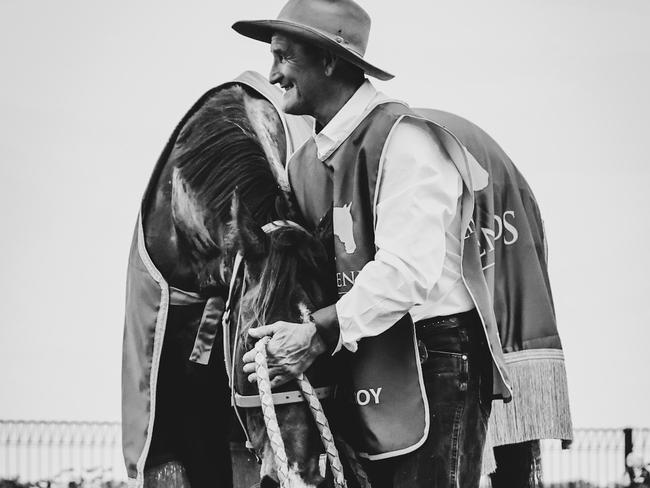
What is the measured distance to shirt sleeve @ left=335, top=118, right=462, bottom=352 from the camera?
2.10 m

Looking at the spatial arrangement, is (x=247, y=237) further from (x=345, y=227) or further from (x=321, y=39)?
(x=321, y=39)

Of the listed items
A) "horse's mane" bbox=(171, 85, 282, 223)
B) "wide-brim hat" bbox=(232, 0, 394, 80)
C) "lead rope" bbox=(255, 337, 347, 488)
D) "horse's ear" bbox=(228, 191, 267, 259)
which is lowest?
"lead rope" bbox=(255, 337, 347, 488)

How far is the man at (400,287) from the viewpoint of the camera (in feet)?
6.97

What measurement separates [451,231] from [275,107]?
2.87 feet

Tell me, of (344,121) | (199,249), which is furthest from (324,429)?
(199,249)

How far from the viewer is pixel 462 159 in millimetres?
2230

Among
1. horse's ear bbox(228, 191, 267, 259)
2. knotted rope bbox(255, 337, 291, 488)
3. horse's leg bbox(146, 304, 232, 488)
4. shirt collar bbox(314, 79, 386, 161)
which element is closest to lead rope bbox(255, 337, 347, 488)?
knotted rope bbox(255, 337, 291, 488)

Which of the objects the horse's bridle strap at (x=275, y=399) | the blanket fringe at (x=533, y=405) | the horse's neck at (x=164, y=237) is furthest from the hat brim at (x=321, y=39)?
the blanket fringe at (x=533, y=405)

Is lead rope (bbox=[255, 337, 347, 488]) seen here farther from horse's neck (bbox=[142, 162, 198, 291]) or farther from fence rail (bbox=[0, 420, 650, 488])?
fence rail (bbox=[0, 420, 650, 488])

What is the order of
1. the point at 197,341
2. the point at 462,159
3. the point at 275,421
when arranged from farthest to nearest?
the point at 197,341, the point at 462,159, the point at 275,421

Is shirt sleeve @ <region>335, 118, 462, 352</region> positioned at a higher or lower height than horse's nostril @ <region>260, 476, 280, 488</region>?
higher

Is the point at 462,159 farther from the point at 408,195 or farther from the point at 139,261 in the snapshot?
the point at 139,261

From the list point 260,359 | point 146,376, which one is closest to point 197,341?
point 146,376

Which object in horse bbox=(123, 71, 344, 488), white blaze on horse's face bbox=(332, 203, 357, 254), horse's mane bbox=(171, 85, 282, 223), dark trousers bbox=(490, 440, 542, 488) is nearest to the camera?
white blaze on horse's face bbox=(332, 203, 357, 254)
